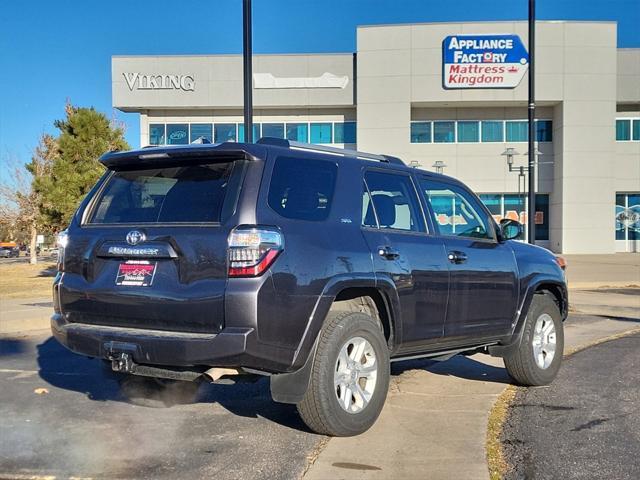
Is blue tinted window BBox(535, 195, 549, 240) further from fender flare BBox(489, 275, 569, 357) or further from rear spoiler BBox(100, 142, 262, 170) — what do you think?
rear spoiler BBox(100, 142, 262, 170)

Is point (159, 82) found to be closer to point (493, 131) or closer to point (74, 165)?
point (74, 165)

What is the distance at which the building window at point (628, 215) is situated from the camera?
39.8 metres

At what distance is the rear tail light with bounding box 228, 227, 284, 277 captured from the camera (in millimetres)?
3926

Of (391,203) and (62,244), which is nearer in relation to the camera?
(62,244)

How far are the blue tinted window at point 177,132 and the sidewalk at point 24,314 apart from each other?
24622mm

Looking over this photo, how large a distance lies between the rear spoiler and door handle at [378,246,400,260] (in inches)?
45.8

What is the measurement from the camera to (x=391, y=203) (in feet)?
17.2

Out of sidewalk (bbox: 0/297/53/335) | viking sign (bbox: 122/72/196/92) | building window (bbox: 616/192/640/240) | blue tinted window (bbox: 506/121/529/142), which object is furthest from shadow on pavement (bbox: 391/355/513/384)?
building window (bbox: 616/192/640/240)

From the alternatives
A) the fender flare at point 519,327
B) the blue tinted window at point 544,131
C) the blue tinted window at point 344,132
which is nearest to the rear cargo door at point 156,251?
the fender flare at point 519,327

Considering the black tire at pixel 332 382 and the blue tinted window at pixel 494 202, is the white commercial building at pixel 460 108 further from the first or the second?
the black tire at pixel 332 382

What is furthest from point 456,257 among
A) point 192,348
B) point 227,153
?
point 192,348

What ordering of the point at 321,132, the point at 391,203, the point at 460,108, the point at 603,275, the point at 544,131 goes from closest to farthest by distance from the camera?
the point at 391,203
the point at 603,275
the point at 460,108
the point at 321,132
the point at 544,131

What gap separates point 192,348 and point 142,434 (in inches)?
49.2

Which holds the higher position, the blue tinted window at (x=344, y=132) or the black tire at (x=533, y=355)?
the blue tinted window at (x=344, y=132)
